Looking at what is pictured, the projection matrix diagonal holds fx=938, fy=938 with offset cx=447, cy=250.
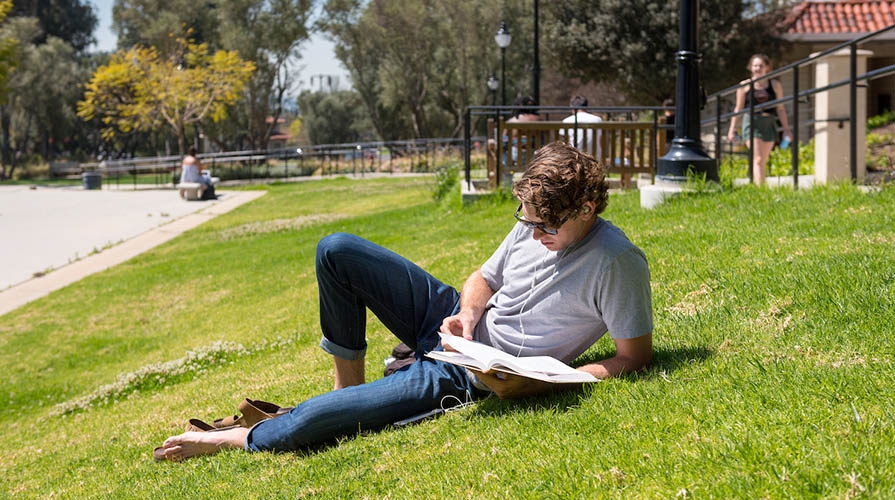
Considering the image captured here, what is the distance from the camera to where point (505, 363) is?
10.2 feet

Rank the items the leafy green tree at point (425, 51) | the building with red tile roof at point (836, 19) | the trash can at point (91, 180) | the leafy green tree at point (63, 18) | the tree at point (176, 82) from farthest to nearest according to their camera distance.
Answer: the leafy green tree at point (63, 18) < the leafy green tree at point (425, 51) < the tree at point (176, 82) < the trash can at point (91, 180) < the building with red tile roof at point (836, 19)

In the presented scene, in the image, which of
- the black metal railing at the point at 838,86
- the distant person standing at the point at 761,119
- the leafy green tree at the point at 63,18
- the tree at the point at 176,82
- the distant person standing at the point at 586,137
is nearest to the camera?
the black metal railing at the point at 838,86

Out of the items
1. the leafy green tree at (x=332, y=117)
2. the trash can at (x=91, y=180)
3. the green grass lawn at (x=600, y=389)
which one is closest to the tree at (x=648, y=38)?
the trash can at (x=91, y=180)

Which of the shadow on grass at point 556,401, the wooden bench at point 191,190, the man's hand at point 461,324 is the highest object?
the wooden bench at point 191,190

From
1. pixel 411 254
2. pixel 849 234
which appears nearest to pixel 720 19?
pixel 411 254

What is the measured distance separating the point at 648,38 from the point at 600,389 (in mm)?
27291

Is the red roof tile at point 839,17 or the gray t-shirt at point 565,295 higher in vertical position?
the red roof tile at point 839,17

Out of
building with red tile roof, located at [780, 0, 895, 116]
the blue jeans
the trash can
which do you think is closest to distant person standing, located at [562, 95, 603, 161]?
the blue jeans

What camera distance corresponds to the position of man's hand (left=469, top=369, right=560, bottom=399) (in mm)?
3219

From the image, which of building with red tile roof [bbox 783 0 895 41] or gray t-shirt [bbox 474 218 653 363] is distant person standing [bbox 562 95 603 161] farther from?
building with red tile roof [bbox 783 0 895 41]

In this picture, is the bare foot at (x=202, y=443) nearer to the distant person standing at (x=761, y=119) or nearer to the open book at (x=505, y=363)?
the open book at (x=505, y=363)

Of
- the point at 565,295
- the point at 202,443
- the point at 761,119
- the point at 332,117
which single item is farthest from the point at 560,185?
the point at 332,117

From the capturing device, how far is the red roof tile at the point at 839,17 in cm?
2672

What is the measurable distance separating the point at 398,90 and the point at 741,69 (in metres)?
23.3
